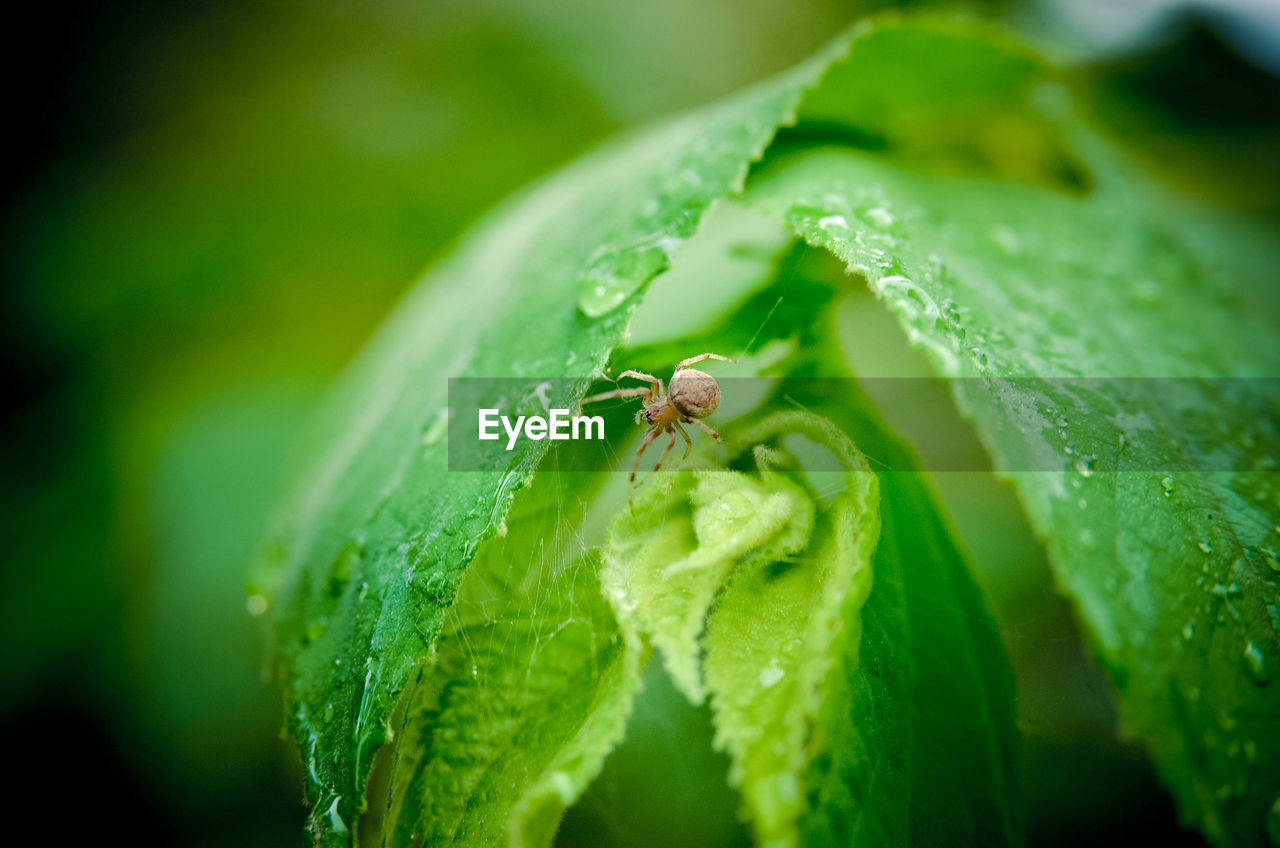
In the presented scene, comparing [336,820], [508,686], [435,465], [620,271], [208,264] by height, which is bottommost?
[208,264]

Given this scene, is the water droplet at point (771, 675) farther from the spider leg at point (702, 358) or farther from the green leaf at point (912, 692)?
the spider leg at point (702, 358)

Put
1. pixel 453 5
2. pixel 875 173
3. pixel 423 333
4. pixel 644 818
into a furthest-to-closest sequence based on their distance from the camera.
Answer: pixel 453 5
pixel 423 333
pixel 875 173
pixel 644 818

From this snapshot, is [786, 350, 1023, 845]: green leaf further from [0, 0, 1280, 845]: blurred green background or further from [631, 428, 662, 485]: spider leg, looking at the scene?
[0, 0, 1280, 845]: blurred green background

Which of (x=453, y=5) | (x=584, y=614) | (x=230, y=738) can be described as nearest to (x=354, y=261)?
(x=453, y=5)

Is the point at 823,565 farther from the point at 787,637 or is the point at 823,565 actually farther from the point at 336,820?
the point at 336,820

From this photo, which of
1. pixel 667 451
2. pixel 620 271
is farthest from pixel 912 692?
pixel 620 271

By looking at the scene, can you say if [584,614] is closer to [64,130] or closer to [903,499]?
[903,499]
